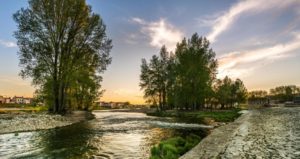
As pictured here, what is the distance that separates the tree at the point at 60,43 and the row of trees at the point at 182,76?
32.6 meters

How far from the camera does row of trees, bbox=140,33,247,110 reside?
72188 mm

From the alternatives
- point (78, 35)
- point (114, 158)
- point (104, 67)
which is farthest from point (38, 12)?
point (114, 158)

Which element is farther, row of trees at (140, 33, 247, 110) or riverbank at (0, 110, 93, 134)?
row of trees at (140, 33, 247, 110)

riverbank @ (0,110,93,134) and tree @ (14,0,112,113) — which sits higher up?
tree @ (14,0,112,113)

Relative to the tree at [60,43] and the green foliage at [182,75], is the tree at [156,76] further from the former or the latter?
the tree at [60,43]

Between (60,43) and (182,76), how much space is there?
4196 centimetres

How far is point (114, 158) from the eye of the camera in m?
13.6

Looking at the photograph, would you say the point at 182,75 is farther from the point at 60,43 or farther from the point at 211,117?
the point at 60,43

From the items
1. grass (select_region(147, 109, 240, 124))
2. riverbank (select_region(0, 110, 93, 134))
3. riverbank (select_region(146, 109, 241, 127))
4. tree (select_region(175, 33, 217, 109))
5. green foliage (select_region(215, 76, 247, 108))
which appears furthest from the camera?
green foliage (select_region(215, 76, 247, 108))

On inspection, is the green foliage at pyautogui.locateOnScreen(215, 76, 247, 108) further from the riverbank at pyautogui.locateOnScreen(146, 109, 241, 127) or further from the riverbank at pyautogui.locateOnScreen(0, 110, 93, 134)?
the riverbank at pyautogui.locateOnScreen(0, 110, 93, 134)

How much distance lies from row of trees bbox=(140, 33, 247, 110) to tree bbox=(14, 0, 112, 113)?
107ft

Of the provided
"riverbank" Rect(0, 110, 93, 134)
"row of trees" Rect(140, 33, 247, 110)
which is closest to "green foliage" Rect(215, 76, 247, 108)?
"row of trees" Rect(140, 33, 247, 110)

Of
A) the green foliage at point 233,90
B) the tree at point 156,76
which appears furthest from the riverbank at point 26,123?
the green foliage at point 233,90

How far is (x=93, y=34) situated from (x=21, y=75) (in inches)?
514
